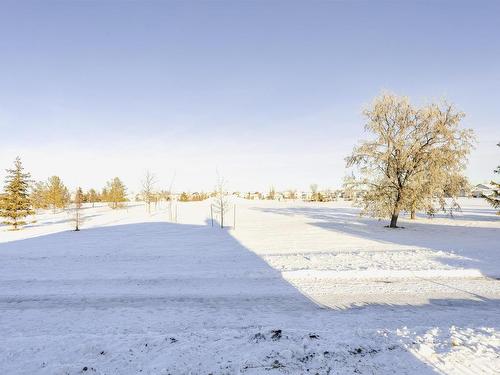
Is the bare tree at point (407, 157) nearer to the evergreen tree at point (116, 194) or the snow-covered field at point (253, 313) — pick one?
the snow-covered field at point (253, 313)

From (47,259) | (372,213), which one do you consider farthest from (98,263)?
(372,213)

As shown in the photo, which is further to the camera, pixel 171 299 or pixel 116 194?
pixel 116 194

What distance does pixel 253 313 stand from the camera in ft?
21.8

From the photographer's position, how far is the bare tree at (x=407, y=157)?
22531mm

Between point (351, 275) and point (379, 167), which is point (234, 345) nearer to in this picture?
point (351, 275)

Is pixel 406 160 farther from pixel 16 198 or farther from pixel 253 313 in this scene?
pixel 16 198

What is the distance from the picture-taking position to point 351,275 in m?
9.56

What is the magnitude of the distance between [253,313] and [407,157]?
21396 millimetres

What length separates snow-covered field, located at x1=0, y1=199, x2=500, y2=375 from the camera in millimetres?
4523

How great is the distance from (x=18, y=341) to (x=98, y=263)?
284 inches

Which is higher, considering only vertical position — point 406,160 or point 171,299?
point 406,160

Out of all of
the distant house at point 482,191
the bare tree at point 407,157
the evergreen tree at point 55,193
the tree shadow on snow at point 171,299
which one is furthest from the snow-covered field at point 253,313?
the distant house at point 482,191

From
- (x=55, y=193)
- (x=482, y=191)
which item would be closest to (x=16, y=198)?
(x=55, y=193)

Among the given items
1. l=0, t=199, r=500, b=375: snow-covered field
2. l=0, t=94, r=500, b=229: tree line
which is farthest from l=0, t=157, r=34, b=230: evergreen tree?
l=0, t=94, r=500, b=229: tree line
